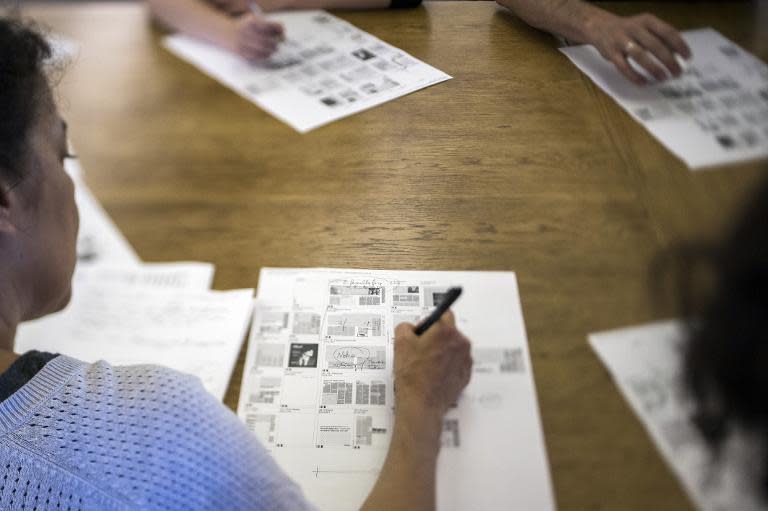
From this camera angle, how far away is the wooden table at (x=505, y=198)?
1.70 ft

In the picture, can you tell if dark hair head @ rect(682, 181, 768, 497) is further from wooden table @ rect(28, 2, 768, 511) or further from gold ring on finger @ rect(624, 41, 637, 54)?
gold ring on finger @ rect(624, 41, 637, 54)

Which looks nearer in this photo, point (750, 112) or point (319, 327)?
point (750, 112)

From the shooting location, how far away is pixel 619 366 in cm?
52

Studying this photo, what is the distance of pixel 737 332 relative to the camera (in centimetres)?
31

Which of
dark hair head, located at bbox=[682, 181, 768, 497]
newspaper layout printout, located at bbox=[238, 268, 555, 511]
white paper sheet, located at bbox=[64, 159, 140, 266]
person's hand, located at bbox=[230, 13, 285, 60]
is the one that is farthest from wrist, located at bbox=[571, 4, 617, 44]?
white paper sheet, located at bbox=[64, 159, 140, 266]

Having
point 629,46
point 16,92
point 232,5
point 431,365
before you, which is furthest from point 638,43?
A: point 232,5

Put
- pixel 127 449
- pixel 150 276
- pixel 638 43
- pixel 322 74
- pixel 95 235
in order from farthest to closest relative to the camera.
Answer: pixel 95 235 < pixel 150 276 < pixel 322 74 < pixel 638 43 < pixel 127 449

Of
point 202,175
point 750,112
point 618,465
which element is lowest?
point 202,175

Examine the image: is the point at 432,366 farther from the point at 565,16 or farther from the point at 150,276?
the point at 150,276

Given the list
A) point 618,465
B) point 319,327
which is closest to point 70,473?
point 319,327

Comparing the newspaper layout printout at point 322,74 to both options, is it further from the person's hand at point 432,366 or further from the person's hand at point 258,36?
the person's hand at point 432,366

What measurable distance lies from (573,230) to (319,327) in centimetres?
29

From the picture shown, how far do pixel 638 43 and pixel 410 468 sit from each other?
50 cm

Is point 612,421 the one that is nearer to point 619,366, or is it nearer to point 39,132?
point 619,366
